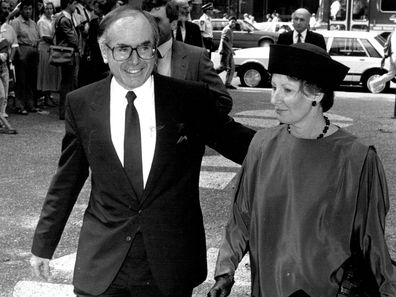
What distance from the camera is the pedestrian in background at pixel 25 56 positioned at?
557 inches

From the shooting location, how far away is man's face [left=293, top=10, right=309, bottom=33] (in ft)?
37.4

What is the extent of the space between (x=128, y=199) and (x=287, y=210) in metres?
0.67

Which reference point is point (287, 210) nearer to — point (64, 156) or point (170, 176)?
point (170, 176)

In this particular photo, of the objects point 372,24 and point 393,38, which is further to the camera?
point 372,24

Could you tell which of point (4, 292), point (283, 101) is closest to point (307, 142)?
point (283, 101)

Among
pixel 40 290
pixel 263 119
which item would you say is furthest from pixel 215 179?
pixel 263 119

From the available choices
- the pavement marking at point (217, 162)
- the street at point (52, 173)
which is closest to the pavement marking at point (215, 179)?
the street at point (52, 173)

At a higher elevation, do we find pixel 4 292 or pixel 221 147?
pixel 221 147

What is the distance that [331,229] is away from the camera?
2.91m

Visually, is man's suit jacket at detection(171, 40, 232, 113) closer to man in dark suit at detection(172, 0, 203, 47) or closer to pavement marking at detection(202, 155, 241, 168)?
pavement marking at detection(202, 155, 241, 168)

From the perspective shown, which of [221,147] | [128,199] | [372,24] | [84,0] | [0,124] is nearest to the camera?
[128,199]

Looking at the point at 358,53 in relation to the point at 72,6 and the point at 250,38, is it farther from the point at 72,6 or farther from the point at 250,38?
the point at 250,38

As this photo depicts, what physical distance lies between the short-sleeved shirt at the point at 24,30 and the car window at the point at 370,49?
937 centimetres

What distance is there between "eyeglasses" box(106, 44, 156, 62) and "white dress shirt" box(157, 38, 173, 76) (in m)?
1.54
